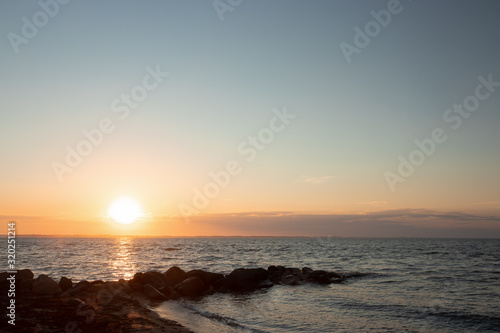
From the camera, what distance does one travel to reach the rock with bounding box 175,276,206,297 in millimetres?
26594

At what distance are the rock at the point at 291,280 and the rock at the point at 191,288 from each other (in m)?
9.24

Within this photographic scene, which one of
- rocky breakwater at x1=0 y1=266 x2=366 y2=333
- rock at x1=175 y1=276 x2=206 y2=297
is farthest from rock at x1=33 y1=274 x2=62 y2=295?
rock at x1=175 y1=276 x2=206 y2=297

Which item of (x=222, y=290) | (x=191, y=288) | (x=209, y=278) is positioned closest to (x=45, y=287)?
(x=191, y=288)

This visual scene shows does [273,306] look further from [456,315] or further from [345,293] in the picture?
[456,315]

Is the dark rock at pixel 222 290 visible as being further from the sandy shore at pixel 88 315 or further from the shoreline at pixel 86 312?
the sandy shore at pixel 88 315

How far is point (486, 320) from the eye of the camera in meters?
19.5

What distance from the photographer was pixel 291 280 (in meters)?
33.7

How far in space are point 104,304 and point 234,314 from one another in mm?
7091

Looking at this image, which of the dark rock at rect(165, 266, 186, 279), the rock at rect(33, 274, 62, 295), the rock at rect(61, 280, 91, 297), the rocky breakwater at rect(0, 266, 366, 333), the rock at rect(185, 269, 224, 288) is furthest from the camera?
the dark rock at rect(165, 266, 186, 279)

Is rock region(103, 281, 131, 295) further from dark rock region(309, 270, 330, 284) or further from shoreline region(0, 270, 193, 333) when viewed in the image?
dark rock region(309, 270, 330, 284)

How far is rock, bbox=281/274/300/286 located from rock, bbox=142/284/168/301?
517 inches

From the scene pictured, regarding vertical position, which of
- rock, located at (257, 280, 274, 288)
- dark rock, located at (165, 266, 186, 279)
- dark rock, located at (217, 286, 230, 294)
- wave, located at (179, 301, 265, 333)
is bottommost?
rock, located at (257, 280, 274, 288)

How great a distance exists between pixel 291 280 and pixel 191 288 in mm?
10823

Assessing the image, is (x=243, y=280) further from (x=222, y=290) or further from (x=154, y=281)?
(x=154, y=281)
